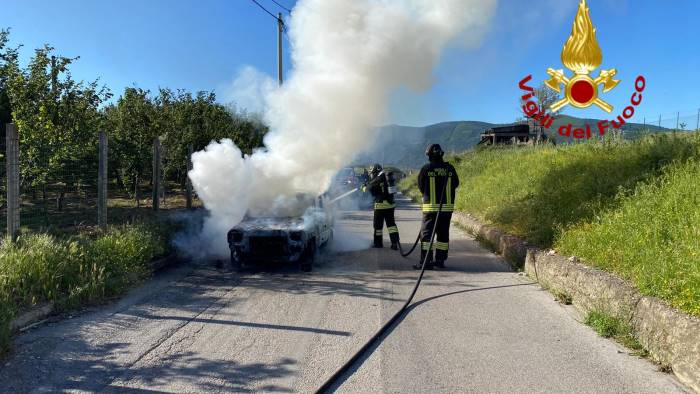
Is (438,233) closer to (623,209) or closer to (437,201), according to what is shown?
(437,201)

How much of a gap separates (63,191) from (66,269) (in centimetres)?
624

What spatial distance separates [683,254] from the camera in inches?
176

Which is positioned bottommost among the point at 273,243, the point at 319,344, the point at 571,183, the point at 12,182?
the point at 319,344

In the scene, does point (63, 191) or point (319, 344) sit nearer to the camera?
point (319, 344)

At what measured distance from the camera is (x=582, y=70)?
45.7ft

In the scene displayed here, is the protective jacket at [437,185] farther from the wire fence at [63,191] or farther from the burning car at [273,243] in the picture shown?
the wire fence at [63,191]

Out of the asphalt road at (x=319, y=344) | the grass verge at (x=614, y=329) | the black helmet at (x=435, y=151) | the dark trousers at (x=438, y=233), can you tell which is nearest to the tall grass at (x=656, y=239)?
the grass verge at (x=614, y=329)

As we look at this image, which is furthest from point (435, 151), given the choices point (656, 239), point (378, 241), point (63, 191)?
point (63, 191)

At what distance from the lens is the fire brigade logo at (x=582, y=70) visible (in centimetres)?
1333

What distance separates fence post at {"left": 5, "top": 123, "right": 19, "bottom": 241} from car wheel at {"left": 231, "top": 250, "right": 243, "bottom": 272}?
297cm

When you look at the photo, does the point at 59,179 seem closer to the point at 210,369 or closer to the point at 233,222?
the point at 233,222

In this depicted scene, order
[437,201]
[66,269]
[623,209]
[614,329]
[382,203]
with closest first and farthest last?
[614,329] → [66,269] → [623,209] → [437,201] → [382,203]

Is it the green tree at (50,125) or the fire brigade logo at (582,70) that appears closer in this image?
the green tree at (50,125)

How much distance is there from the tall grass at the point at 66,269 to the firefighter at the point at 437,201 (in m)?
4.49
